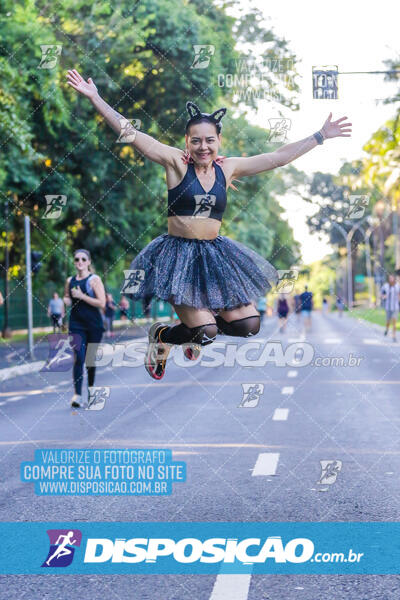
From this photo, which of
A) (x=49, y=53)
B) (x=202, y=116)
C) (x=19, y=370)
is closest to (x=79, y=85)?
(x=202, y=116)

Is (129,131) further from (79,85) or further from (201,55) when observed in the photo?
(201,55)

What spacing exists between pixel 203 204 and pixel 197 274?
0.90 feet

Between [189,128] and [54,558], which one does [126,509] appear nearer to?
[54,558]

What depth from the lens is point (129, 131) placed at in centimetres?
428

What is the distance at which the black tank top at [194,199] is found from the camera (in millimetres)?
4227

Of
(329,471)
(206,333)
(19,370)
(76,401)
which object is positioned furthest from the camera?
(19,370)

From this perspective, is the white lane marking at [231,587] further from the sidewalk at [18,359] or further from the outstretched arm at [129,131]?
the sidewalk at [18,359]

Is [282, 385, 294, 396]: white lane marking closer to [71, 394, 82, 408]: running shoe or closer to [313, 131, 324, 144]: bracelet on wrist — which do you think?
[71, 394, 82, 408]: running shoe

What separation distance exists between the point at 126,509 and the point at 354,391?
8.94 m

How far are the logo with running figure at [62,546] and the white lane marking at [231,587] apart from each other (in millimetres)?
834

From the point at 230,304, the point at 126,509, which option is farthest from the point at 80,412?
the point at 230,304

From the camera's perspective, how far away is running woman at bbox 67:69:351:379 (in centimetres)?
421

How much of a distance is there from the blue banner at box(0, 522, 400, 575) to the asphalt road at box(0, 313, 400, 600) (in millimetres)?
164

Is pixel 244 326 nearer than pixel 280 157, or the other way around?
pixel 244 326
